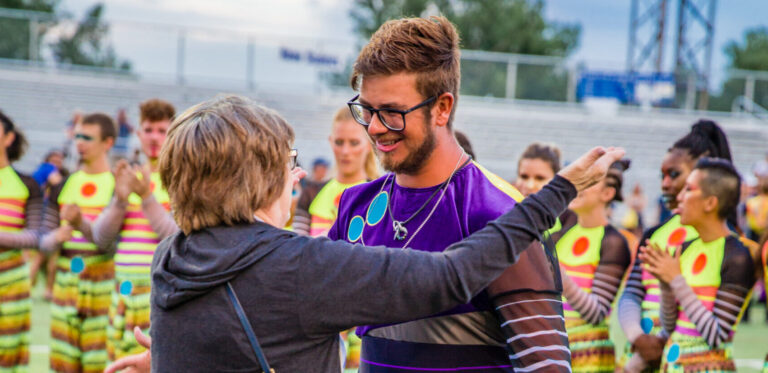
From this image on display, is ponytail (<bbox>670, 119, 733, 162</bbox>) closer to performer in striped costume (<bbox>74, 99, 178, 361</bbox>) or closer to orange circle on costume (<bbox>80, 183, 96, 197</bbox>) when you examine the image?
performer in striped costume (<bbox>74, 99, 178, 361</bbox>)

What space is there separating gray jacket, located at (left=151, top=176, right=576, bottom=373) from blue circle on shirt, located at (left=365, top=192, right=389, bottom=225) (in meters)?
0.60

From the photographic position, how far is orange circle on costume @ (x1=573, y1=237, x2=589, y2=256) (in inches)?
183

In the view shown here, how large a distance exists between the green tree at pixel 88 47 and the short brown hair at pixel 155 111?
49.9 ft

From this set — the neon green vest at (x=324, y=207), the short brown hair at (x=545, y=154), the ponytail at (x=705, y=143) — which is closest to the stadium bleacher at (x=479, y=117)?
the neon green vest at (x=324, y=207)

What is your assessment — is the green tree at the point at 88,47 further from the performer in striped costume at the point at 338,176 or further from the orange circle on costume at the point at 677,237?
the orange circle on costume at the point at 677,237

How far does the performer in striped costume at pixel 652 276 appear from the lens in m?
4.18

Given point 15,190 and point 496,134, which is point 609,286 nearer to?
point 15,190

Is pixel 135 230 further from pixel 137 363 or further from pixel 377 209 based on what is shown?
pixel 377 209

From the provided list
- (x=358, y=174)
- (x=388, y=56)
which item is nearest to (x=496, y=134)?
(x=358, y=174)

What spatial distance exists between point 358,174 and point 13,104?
54.3 ft

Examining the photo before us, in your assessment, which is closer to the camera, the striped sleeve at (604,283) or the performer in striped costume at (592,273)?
the striped sleeve at (604,283)

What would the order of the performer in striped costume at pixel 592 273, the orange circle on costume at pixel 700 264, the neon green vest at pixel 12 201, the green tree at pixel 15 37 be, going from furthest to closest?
the green tree at pixel 15 37, the neon green vest at pixel 12 201, the performer in striped costume at pixel 592 273, the orange circle on costume at pixel 700 264

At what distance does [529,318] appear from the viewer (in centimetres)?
199

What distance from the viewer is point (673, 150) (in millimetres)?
4660
